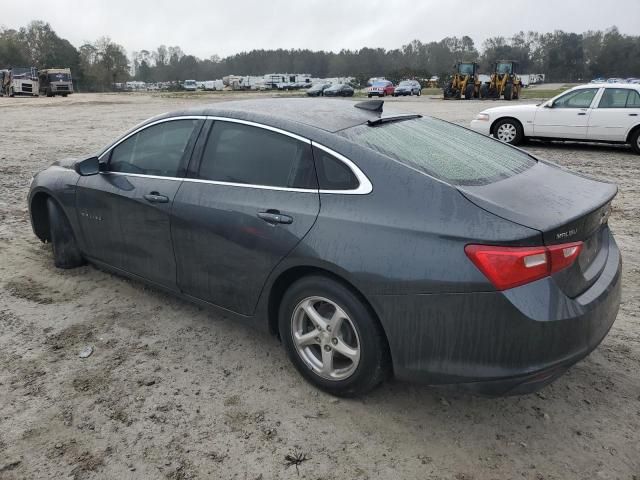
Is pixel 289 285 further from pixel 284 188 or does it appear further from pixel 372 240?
pixel 372 240

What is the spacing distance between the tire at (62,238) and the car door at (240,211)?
1611 mm

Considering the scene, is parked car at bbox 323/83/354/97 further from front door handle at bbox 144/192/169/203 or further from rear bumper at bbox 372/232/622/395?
rear bumper at bbox 372/232/622/395

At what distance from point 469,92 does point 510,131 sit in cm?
2800

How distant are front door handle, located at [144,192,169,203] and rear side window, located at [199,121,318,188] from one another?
332mm

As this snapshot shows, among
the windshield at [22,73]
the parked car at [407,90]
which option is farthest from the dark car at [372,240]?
the windshield at [22,73]

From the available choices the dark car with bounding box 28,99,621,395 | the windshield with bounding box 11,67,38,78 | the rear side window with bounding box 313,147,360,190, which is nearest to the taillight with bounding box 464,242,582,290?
the dark car with bounding box 28,99,621,395

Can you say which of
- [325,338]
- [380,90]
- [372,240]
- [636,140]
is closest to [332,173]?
[372,240]

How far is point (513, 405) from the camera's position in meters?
2.93

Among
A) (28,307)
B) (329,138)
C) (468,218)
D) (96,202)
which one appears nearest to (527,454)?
(468,218)

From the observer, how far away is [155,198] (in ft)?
12.0

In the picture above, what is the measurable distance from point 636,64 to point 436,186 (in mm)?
124084

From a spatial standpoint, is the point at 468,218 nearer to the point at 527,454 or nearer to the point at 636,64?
the point at 527,454

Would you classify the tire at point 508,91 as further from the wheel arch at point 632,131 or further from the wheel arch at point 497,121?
the wheel arch at point 632,131

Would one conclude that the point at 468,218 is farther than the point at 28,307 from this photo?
No
